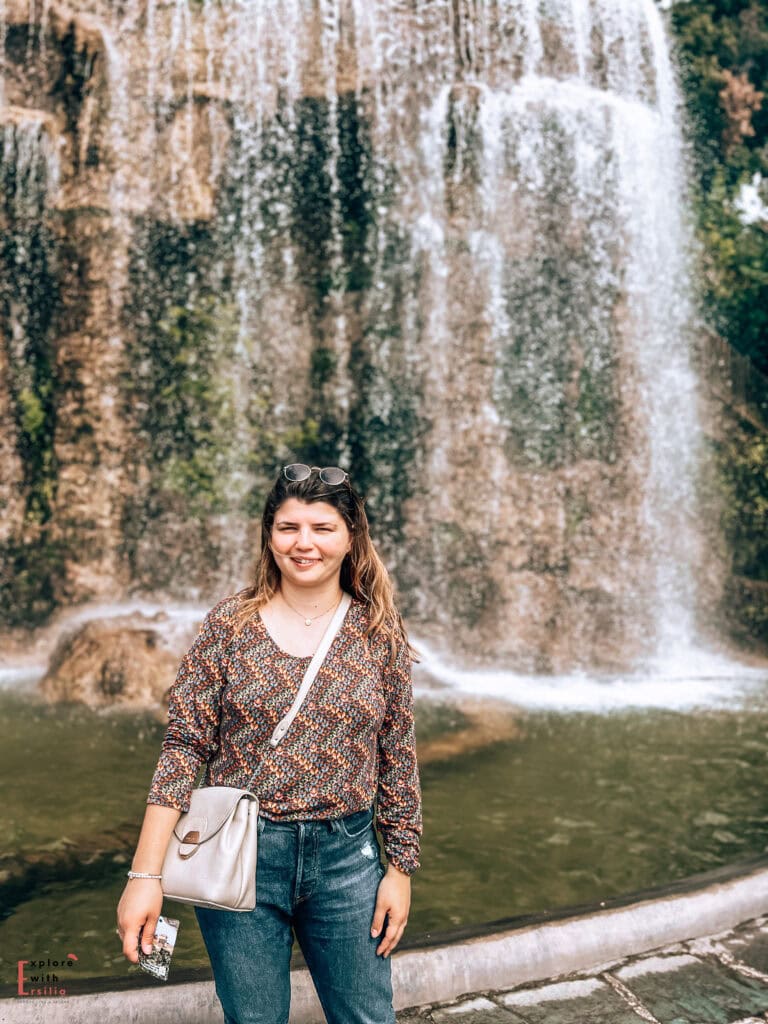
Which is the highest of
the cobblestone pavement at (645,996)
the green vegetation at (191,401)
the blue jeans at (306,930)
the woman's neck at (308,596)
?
the green vegetation at (191,401)

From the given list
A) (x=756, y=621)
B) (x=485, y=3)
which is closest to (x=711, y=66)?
(x=485, y=3)

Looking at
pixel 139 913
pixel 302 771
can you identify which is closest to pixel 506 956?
pixel 302 771

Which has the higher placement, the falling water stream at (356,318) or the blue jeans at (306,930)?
the falling water stream at (356,318)

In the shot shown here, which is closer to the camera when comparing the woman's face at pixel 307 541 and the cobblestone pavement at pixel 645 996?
the woman's face at pixel 307 541

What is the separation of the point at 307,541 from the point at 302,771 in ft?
1.41

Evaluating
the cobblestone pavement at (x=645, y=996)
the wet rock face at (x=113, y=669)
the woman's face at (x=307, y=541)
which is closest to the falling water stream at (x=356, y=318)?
the wet rock face at (x=113, y=669)

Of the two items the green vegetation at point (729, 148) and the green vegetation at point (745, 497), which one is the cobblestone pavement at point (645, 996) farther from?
the green vegetation at point (729, 148)

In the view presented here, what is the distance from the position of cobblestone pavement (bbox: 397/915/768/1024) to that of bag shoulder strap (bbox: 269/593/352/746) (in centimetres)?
127

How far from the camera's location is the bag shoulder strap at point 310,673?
1.90m

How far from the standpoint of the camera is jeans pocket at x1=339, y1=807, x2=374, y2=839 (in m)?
1.93

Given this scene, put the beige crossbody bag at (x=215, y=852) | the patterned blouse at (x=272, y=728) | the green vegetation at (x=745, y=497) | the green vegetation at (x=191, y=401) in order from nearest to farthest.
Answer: the beige crossbody bag at (x=215, y=852) < the patterned blouse at (x=272, y=728) < the green vegetation at (x=191, y=401) < the green vegetation at (x=745, y=497)

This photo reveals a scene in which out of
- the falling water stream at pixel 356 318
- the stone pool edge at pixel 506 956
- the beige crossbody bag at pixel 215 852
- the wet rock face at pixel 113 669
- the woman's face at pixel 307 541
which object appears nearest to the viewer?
the beige crossbody bag at pixel 215 852

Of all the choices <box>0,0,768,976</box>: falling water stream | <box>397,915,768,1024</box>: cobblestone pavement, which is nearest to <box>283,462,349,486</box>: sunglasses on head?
<box>397,915,768,1024</box>: cobblestone pavement

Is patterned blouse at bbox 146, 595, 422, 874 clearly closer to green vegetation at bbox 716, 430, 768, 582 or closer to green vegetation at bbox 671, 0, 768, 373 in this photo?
green vegetation at bbox 716, 430, 768, 582
